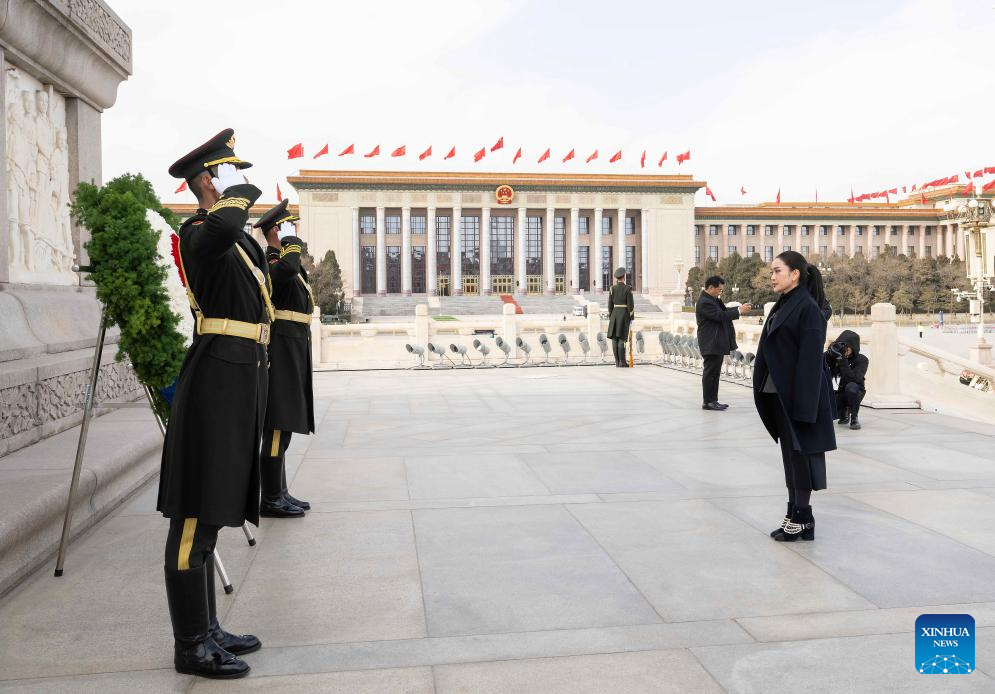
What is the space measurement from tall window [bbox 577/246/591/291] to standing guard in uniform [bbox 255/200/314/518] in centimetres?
7681

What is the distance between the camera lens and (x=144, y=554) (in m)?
4.46

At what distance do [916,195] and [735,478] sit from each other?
97426 mm

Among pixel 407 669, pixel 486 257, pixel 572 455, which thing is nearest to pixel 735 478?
pixel 572 455

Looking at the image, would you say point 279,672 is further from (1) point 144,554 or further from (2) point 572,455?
(2) point 572,455

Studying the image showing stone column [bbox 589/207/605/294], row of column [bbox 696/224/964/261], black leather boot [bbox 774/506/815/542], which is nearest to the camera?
black leather boot [bbox 774/506/815/542]

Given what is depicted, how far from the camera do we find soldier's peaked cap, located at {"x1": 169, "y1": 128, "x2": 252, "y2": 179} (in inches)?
123

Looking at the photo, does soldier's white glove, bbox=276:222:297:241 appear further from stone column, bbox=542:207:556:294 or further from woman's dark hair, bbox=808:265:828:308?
stone column, bbox=542:207:556:294

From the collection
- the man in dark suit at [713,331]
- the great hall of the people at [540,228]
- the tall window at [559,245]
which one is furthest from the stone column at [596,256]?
the man in dark suit at [713,331]

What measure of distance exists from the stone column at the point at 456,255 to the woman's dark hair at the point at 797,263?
73136 mm

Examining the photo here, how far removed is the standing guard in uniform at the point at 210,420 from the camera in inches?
119

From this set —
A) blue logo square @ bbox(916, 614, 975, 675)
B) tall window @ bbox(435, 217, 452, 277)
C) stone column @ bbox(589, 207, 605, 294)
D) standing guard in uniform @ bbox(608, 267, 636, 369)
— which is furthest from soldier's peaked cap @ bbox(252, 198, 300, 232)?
tall window @ bbox(435, 217, 452, 277)

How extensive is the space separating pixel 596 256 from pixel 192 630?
78346 mm

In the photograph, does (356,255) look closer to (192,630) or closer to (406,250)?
(406,250)

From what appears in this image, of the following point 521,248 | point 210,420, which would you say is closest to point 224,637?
point 210,420
